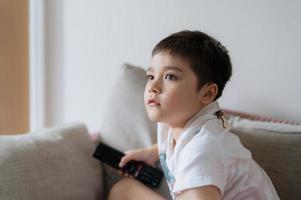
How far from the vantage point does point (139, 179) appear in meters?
1.19

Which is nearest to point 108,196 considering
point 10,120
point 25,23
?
point 10,120

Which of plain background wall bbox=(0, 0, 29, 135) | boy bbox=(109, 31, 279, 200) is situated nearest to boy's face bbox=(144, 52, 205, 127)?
boy bbox=(109, 31, 279, 200)

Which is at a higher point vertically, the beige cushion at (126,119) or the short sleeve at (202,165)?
the short sleeve at (202,165)

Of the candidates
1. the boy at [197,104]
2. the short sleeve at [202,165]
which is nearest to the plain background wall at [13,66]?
the boy at [197,104]

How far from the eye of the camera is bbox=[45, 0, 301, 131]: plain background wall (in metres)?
1.30

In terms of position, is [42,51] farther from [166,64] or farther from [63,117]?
[166,64]

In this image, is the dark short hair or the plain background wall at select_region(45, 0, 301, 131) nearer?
the dark short hair

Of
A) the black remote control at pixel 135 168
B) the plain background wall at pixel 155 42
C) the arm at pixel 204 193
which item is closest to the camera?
the arm at pixel 204 193

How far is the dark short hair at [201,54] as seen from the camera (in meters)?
0.91

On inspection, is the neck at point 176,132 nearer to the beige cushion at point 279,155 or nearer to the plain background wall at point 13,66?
the beige cushion at point 279,155

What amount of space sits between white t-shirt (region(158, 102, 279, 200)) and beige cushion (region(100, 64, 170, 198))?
0.81ft

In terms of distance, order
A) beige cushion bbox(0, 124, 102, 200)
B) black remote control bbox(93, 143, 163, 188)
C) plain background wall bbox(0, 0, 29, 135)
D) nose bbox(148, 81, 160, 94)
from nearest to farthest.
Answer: nose bbox(148, 81, 160, 94), beige cushion bbox(0, 124, 102, 200), black remote control bbox(93, 143, 163, 188), plain background wall bbox(0, 0, 29, 135)

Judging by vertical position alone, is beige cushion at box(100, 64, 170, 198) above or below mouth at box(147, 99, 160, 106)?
below

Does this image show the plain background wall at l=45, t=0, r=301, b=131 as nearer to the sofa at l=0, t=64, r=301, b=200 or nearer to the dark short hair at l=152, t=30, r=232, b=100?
the sofa at l=0, t=64, r=301, b=200
